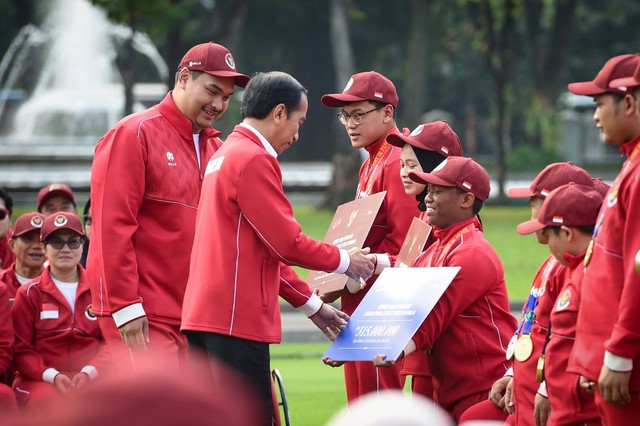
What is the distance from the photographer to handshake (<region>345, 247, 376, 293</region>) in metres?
6.37

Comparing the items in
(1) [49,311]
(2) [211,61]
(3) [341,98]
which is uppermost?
(2) [211,61]

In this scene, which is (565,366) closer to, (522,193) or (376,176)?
(522,193)

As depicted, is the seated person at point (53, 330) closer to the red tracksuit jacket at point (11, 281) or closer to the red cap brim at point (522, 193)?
the red tracksuit jacket at point (11, 281)

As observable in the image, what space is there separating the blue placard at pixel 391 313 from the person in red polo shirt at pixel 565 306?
0.60 metres

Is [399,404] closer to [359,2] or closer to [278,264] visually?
[278,264]

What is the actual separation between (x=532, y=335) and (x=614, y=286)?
0.91 meters

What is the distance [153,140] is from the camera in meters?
6.49

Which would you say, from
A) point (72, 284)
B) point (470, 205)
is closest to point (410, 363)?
point (470, 205)

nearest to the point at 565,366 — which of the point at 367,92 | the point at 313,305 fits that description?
the point at 313,305

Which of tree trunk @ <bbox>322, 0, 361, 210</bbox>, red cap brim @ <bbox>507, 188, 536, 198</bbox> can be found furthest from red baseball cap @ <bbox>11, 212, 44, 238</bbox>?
tree trunk @ <bbox>322, 0, 361, 210</bbox>

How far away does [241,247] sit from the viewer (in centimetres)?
586

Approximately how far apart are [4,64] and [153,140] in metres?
33.3

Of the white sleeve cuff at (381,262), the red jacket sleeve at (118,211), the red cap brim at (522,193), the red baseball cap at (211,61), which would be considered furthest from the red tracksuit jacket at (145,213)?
the red cap brim at (522,193)

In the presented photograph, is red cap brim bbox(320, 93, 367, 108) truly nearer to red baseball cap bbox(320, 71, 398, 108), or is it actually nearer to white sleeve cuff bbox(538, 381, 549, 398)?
red baseball cap bbox(320, 71, 398, 108)
